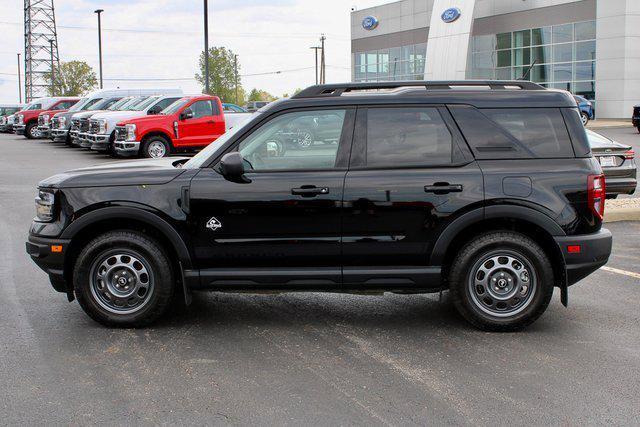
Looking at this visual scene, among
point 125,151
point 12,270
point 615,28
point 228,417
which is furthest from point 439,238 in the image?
point 615,28

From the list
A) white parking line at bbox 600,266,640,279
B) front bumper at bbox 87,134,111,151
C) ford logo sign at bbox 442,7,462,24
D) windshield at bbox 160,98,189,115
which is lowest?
white parking line at bbox 600,266,640,279

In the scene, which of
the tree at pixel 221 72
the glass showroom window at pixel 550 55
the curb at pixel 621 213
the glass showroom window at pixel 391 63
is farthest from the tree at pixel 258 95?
the curb at pixel 621 213

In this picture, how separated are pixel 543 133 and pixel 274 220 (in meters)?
2.15

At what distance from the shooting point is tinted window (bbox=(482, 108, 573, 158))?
601 cm

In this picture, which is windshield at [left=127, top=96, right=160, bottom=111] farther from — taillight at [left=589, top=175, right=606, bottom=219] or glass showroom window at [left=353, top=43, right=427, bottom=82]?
glass showroom window at [left=353, top=43, right=427, bottom=82]

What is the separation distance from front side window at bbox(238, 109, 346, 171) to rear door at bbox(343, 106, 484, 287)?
0.19 metres

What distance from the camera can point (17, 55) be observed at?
385 ft

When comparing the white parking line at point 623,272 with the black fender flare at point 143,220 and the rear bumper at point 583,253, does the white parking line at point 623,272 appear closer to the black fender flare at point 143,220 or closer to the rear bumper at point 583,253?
the rear bumper at point 583,253

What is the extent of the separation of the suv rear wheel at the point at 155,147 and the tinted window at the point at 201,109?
121 centimetres

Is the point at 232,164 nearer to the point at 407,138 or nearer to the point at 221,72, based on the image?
the point at 407,138

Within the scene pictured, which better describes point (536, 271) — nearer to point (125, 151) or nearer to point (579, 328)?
point (579, 328)

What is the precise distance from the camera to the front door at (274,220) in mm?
5918

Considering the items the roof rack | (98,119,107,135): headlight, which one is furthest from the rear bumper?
(98,119,107,135): headlight

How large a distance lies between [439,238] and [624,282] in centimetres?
267
